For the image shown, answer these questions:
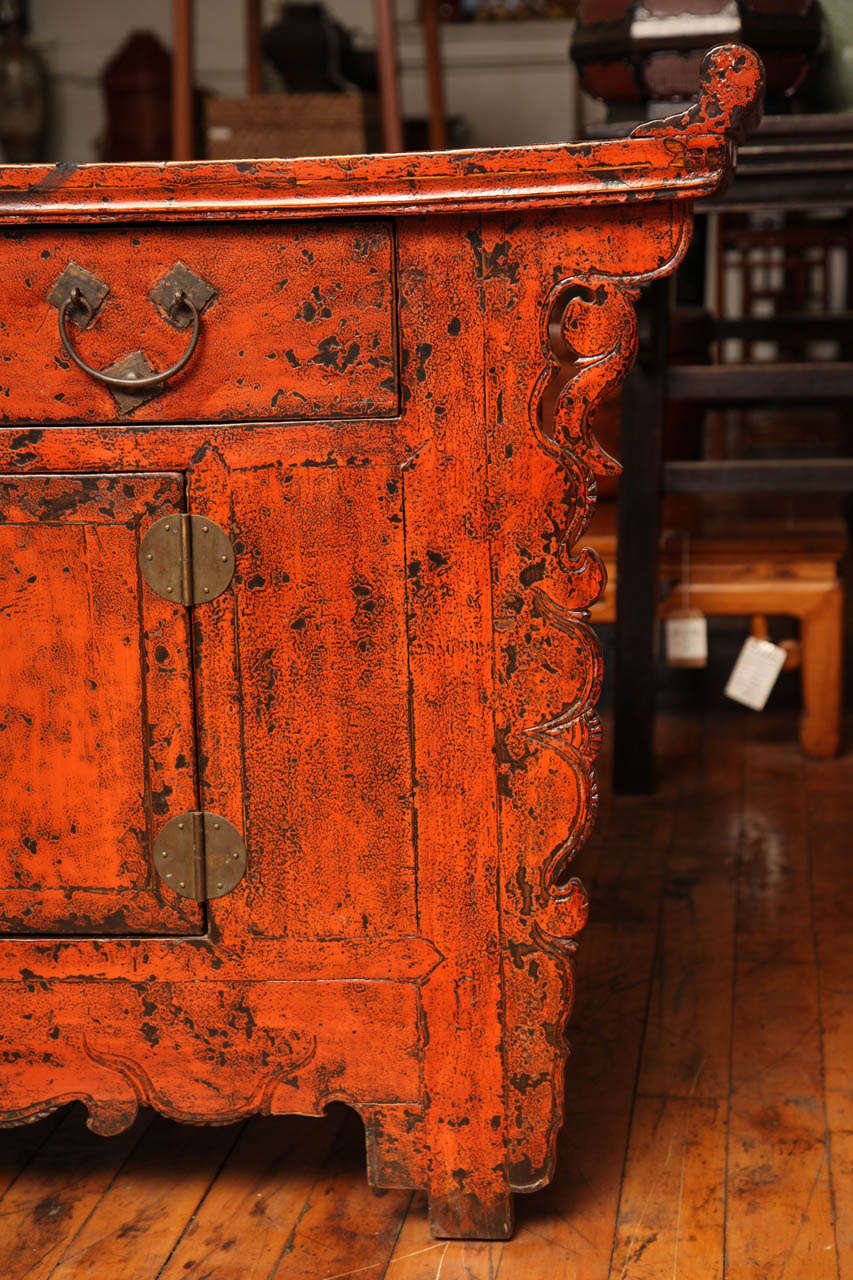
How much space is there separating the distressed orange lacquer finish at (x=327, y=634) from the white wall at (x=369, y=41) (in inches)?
213

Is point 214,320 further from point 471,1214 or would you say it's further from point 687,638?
point 687,638

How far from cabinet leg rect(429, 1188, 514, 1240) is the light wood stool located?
139 cm

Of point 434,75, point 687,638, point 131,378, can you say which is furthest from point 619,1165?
point 434,75

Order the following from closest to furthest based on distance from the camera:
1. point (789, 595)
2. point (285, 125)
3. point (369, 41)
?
point (789, 595) → point (285, 125) → point (369, 41)

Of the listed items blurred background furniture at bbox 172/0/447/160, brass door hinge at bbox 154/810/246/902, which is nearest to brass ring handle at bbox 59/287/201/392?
brass door hinge at bbox 154/810/246/902

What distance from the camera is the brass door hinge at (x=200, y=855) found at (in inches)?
46.1

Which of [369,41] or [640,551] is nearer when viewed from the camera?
[640,551]

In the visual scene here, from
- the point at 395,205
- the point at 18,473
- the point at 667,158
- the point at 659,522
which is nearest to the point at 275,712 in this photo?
the point at 18,473

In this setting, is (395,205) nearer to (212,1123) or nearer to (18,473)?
(18,473)

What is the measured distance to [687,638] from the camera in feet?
8.21

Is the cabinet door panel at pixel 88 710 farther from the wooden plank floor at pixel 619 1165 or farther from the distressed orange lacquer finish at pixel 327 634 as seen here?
the wooden plank floor at pixel 619 1165

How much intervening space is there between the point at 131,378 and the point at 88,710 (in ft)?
0.89

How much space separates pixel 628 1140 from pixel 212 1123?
1.33 ft

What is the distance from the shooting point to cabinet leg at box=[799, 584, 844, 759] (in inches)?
97.5
